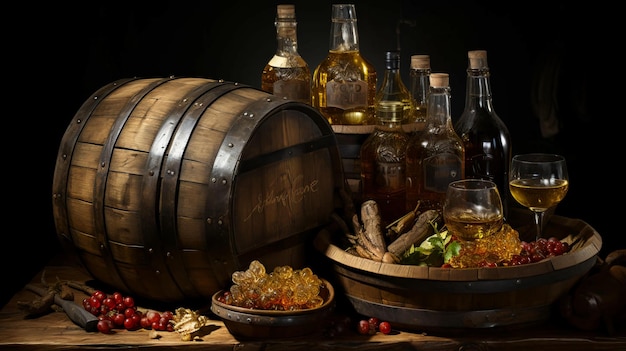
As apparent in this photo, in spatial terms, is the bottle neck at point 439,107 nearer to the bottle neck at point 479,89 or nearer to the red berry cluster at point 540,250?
the bottle neck at point 479,89

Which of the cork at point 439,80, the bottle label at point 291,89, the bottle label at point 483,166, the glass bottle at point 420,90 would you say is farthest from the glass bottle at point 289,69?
the bottle label at point 483,166

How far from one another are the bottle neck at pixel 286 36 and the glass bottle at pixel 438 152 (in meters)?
0.46

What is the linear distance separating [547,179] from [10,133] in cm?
169

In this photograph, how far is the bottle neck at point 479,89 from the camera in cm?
270

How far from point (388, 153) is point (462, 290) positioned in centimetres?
57

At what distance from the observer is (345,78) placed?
110 inches

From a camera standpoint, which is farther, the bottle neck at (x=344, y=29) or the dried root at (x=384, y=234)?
the bottle neck at (x=344, y=29)

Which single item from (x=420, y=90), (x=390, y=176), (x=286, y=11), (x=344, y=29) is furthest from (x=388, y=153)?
(x=286, y=11)

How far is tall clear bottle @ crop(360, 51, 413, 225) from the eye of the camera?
106 inches

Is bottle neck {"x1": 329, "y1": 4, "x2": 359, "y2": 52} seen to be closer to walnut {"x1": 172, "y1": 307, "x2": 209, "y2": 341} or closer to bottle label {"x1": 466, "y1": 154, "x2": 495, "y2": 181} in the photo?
bottle label {"x1": 466, "y1": 154, "x2": 495, "y2": 181}

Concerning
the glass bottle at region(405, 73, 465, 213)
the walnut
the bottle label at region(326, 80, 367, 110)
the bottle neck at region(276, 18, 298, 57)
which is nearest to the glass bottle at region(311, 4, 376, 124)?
the bottle label at region(326, 80, 367, 110)

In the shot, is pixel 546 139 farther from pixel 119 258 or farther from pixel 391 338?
pixel 119 258

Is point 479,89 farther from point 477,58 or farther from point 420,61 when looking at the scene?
point 420,61

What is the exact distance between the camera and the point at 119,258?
251 centimetres
